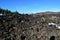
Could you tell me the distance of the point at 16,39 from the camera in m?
6.67

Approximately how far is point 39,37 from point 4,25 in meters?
1.83

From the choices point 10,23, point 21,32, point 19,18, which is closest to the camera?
point 21,32

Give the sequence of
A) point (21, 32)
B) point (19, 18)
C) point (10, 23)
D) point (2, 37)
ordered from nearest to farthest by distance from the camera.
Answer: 1. point (2, 37)
2. point (21, 32)
3. point (10, 23)
4. point (19, 18)

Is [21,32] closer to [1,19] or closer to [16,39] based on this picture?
[16,39]

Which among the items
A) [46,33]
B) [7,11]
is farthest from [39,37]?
[7,11]

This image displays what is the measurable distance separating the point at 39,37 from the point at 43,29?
687 millimetres

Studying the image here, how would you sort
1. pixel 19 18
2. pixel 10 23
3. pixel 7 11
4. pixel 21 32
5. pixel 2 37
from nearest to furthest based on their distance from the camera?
pixel 2 37
pixel 21 32
pixel 10 23
pixel 19 18
pixel 7 11

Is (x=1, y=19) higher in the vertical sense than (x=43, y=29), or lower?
higher

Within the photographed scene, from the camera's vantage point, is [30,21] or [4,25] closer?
[4,25]

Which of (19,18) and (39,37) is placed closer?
(39,37)

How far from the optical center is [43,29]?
25.7ft

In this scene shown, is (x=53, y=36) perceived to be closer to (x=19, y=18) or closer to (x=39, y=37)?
(x=39, y=37)

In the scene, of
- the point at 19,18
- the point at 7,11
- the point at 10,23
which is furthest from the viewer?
the point at 7,11

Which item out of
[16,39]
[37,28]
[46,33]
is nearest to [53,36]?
[46,33]
